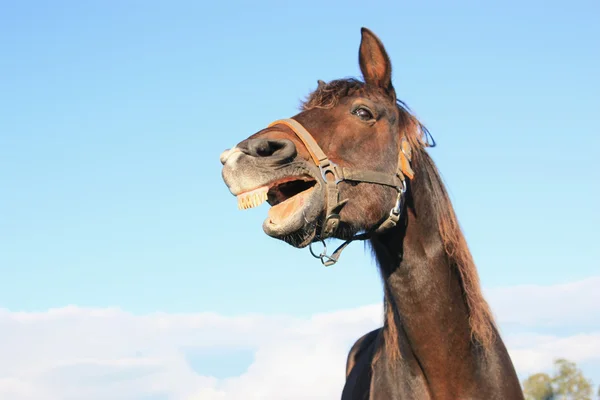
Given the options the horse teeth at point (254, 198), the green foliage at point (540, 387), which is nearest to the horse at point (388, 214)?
the horse teeth at point (254, 198)

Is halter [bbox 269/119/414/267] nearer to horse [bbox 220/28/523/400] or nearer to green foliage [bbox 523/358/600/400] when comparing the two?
horse [bbox 220/28/523/400]

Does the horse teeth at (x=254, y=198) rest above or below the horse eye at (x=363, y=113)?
below

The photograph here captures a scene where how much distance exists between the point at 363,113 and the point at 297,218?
101cm

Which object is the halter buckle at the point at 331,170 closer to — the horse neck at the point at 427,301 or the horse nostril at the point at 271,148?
the horse nostril at the point at 271,148

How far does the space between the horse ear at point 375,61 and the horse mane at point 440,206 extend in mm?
148

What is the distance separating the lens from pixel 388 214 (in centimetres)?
473

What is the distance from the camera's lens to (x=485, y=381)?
4664 millimetres

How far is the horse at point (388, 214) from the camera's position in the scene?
436cm

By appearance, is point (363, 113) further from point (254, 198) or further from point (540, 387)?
point (540, 387)

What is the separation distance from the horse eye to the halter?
1.14ft

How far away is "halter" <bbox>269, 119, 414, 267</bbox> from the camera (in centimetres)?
447

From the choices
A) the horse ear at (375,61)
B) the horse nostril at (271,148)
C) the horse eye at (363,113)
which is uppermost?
the horse ear at (375,61)

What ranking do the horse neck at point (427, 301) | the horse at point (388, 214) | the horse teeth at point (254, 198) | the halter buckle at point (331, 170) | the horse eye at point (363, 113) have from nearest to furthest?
the horse teeth at point (254, 198)
the horse at point (388, 214)
the halter buckle at point (331, 170)
the horse neck at point (427, 301)
the horse eye at point (363, 113)

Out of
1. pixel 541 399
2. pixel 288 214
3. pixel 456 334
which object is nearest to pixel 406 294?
pixel 456 334
